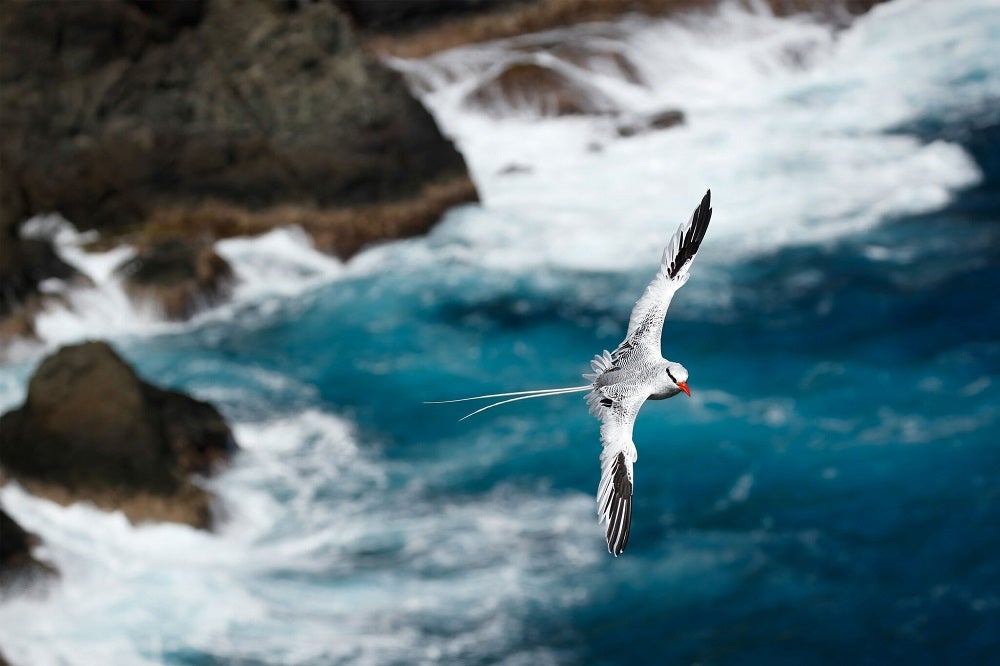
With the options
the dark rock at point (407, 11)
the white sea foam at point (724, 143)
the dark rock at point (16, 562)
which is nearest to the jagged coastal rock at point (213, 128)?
the white sea foam at point (724, 143)

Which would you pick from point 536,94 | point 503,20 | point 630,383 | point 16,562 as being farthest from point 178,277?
point 630,383

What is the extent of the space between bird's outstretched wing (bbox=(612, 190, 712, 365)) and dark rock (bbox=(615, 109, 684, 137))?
20.0 meters

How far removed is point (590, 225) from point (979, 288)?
21.3 ft

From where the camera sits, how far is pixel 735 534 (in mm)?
14750

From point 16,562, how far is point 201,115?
12089mm

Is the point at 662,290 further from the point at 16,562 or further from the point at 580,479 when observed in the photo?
the point at 580,479

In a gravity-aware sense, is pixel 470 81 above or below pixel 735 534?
below

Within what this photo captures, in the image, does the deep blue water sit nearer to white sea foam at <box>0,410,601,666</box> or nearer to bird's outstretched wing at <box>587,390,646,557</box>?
white sea foam at <box>0,410,601,666</box>

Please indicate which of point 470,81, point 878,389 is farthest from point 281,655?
point 470,81

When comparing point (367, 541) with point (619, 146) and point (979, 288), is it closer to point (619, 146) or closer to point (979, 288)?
point (979, 288)

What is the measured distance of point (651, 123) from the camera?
27688mm

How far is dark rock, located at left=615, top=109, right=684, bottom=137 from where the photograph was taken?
90.5 ft

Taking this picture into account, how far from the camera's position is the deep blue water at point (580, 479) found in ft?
43.7

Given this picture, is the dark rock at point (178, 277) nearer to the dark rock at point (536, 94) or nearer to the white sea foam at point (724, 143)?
the white sea foam at point (724, 143)
